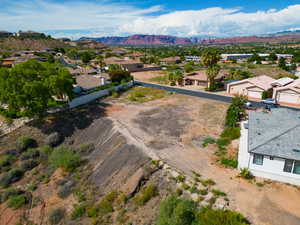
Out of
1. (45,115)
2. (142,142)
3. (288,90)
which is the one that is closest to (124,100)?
(45,115)

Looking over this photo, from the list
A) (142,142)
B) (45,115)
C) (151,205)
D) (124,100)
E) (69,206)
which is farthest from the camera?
(124,100)

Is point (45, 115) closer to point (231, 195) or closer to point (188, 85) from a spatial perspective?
point (231, 195)

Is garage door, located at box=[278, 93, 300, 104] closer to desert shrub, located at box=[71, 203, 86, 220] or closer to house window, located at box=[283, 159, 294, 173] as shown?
house window, located at box=[283, 159, 294, 173]

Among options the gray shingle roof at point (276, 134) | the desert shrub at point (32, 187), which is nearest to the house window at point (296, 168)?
the gray shingle roof at point (276, 134)

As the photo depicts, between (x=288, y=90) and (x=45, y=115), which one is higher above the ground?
A: (x=288, y=90)

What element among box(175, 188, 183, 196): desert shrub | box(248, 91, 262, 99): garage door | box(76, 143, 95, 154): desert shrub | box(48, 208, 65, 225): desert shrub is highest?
box(248, 91, 262, 99): garage door

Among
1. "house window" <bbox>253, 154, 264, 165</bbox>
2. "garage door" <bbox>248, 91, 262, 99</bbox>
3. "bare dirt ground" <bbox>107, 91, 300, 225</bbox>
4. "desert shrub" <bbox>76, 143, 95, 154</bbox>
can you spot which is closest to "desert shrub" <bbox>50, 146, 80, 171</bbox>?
"desert shrub" <bbox>76, 143, 95, 154</bbox>

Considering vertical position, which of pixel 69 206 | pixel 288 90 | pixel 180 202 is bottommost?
pixel 69 206
